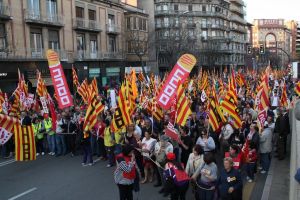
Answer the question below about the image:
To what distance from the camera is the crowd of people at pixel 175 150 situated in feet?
22.3

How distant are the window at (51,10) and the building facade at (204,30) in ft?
48.5

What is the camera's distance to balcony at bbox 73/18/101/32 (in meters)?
35.8

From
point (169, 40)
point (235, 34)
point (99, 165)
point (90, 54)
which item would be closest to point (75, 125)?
point (99, 165)

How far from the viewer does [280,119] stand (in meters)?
11.1

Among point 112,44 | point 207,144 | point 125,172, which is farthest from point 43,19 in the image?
point 125,172

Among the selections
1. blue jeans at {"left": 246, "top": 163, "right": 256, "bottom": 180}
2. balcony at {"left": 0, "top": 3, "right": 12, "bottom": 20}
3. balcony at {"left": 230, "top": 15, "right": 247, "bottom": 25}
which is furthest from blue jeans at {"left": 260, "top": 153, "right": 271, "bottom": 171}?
balcony at {"left": 230, "top": 15, "right": 247, "bottom": 25}

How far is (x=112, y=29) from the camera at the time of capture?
4156 cm

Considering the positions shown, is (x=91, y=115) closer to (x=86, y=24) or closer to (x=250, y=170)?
(x=250, y=170)

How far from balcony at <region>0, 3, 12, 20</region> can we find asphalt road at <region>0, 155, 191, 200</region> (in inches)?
711

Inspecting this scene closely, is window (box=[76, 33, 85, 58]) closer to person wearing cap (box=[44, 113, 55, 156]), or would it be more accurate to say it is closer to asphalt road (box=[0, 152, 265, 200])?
person wearing cap (box=[44, 113, 55, 156])

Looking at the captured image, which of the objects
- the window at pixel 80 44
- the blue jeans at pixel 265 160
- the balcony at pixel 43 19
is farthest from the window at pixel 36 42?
the blue jeans at pixel 265 160

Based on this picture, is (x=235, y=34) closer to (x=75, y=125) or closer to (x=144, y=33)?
(x=144, y=33)

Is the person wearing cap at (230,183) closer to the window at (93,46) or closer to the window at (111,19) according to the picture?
the window at (93,46)

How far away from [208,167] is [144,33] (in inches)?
1644
